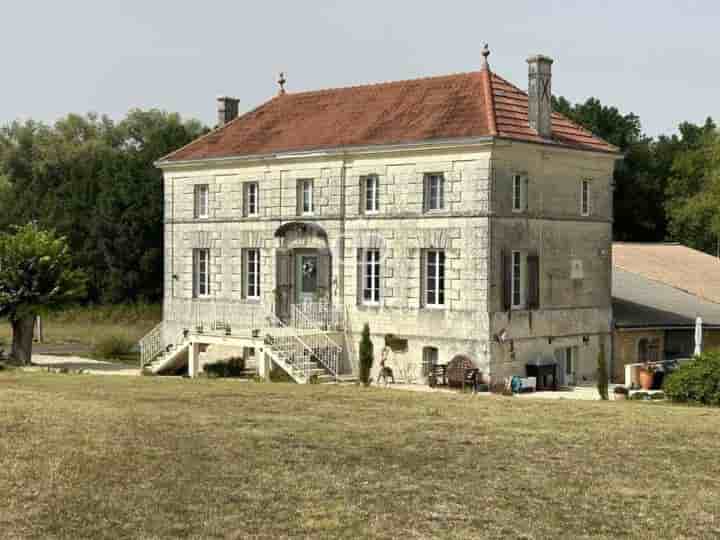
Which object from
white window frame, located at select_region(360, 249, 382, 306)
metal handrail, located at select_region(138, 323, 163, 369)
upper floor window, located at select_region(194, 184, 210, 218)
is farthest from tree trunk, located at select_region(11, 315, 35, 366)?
white window frame, located at select_region(360, 249, 382, 306)

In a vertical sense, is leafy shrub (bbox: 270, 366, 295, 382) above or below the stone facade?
below

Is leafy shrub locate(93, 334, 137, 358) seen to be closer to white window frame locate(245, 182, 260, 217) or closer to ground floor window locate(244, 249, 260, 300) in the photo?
ground floor window locate(244, 249, 260, 300)

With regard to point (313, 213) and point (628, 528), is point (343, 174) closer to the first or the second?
point (313, 213)

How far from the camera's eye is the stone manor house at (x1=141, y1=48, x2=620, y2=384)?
34125 millimetres

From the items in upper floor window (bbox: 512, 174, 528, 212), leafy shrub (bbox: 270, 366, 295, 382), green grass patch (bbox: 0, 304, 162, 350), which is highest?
upper floor window (bbox: 512, 174, 528, 212)

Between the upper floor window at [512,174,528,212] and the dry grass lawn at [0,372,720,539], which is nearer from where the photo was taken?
the dry grass lawn at [0,372,720,539]

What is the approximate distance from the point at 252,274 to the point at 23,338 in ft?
28.5

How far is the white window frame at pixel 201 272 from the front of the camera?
41688 mm

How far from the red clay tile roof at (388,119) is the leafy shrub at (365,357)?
6062mm

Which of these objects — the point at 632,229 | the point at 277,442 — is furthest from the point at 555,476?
the point at 632,229

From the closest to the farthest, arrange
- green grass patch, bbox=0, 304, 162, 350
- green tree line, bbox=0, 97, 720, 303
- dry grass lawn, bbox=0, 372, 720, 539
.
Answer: dry grass lawn, bbox=0, 372, 720, 539, green grass patch, bbox=0, 304, 162, 350, green tree line, bbox=0, 97, 720, 303

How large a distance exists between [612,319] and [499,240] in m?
6.76

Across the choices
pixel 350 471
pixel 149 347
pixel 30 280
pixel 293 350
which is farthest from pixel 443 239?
pixel 350 471

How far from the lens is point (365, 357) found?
3338cm
